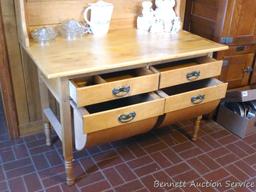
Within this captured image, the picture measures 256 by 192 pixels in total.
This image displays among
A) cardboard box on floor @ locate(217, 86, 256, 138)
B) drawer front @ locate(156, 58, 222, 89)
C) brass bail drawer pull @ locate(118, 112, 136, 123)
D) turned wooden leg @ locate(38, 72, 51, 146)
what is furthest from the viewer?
cardboard box on floor @ locate(217, 86, 256, 138)

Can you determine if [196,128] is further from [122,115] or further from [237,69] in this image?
[122,115]

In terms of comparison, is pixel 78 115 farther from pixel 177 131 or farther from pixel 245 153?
pixel 245 153

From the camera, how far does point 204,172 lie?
1.85 meters

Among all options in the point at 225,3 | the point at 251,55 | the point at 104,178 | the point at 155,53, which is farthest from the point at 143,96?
the point at 251,55

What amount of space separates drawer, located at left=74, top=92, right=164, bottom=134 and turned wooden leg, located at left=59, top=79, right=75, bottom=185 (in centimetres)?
6

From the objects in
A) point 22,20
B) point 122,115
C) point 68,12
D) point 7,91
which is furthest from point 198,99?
point 7,91

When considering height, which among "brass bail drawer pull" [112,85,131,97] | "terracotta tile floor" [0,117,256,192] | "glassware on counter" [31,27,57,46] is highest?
"glassware on counter" [31,27,57,46]

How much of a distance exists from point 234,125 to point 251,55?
54 cm

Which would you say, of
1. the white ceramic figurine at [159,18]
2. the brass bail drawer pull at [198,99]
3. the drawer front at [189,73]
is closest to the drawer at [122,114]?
the drawer front at [189,73]

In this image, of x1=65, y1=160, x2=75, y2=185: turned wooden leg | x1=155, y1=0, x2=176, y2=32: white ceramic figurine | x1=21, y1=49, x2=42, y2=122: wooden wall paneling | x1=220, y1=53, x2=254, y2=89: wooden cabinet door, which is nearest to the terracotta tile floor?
x1=65, y1=160, x2=75, y2=185: turned wooden leg

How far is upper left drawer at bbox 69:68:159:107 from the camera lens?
4.61ft

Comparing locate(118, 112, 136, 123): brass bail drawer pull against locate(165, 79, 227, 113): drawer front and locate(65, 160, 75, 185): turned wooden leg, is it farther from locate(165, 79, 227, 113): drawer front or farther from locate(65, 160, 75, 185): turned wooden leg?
locate(65, 160, 75, 185): turned wooden leg

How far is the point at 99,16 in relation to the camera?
5.93ft

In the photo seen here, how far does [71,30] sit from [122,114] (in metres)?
0.63
